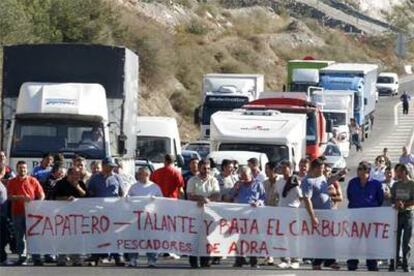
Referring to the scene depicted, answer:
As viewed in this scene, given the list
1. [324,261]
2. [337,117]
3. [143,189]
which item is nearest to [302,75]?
[337,117]

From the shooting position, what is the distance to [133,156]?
3036 cm

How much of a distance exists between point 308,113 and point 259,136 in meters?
9.54

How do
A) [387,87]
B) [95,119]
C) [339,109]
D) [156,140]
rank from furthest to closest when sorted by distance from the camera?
[387,87] → [339,109] → [156,140] → [95,119]

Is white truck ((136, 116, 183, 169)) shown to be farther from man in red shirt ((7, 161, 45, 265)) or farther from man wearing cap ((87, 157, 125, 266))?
man in red shirt ((7, 161, 45, 265))

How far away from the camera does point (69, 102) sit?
90.8ft

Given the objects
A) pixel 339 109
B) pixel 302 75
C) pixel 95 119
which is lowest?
pixel 95 119

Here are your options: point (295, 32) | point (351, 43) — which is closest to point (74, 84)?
point (295, 32)

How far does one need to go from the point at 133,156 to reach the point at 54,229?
839 centimetres

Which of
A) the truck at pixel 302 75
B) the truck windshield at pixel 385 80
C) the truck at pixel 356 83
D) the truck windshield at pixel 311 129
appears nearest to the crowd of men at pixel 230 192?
the truck windshield at pixel 311 129

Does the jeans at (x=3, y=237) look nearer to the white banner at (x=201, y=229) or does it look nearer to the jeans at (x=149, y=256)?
the white banner at (x=201, y=229)

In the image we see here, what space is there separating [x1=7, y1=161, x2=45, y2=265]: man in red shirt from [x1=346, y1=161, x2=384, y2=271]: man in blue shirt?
4570 mm

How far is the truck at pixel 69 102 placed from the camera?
1077 inches

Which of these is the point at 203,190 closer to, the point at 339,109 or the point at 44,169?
the point at 44,169

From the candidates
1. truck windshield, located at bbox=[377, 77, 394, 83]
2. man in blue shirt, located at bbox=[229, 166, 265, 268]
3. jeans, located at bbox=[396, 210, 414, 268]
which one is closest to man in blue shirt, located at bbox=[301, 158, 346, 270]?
man in blue shirt, located at bbox=[229, 166, 265, 268]
